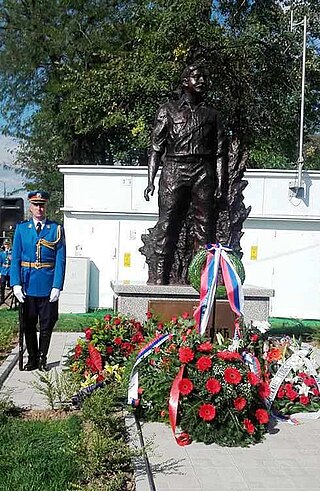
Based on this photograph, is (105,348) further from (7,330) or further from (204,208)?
(7,330)

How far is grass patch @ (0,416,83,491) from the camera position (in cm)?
334

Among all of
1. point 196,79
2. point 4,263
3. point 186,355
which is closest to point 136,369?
point 186,355

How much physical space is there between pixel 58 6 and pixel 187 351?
65.7 feet

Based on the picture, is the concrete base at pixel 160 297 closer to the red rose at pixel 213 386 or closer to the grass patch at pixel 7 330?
the grass patch at pixel 7 330

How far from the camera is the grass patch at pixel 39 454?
3.34 meters

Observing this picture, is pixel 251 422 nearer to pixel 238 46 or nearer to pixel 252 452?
pixel 252 452

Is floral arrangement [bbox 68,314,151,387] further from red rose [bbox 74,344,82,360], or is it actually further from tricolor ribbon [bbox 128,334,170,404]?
tricolor ribbon [bbox 128,334,170,404]

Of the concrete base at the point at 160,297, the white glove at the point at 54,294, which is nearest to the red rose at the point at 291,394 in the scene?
the concrete base at the point at 160,297

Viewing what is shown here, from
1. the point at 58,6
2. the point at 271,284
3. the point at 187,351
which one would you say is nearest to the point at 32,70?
the point at 58,6

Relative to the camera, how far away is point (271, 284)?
517 inches

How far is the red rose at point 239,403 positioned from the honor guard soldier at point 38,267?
255cm

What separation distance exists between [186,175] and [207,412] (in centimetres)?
368

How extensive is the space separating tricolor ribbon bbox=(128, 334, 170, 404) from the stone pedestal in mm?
2025

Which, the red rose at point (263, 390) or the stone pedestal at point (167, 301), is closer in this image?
the red rose at point (263, 390)
